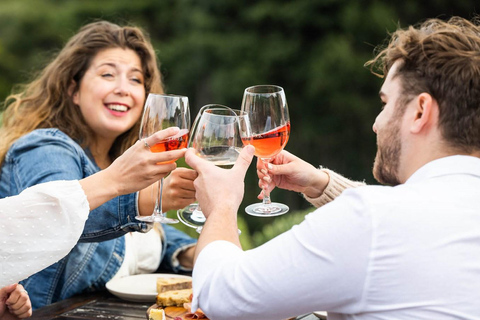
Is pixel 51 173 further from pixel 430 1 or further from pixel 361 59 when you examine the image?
pixel 430 1

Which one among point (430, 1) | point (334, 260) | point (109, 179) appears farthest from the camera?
point (430, 1)

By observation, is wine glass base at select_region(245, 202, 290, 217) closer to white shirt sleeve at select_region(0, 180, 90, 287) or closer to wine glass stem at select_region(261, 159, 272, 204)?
wine glass stem at select_region(261, 159, 272, 204)

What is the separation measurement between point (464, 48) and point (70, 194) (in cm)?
132

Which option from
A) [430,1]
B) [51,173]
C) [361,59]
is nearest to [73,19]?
[361,59]

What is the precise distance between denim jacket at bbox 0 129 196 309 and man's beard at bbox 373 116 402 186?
1.19 meters

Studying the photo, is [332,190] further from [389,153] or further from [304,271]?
[304,271]

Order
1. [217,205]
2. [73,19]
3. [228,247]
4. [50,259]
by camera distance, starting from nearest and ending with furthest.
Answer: [228,247] < [217,205] < [50,259] < [73,19]

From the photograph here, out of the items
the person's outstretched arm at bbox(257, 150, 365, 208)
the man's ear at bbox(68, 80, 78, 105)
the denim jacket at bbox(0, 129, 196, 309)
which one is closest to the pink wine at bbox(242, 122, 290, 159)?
the person's outstretched arm at bbox(257, 150, 365, 208)

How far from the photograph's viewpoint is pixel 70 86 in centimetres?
354

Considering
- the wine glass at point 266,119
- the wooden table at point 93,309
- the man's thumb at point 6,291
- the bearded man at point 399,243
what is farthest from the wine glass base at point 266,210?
the man's thumb at point 6,291

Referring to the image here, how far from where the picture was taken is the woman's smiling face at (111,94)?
339 cm

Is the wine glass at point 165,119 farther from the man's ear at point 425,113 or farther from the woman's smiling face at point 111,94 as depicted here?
the woman's smiling face at point 111,94

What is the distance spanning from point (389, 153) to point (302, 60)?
956cm

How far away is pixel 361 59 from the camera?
10.4 meters
